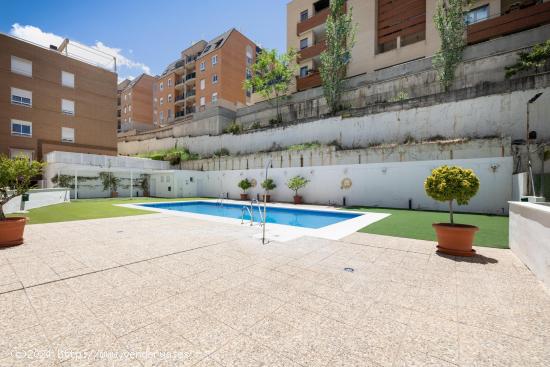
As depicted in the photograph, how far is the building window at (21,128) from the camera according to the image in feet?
72.0

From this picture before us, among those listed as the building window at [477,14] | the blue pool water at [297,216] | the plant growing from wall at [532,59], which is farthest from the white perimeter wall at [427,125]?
the building window at [477,14]

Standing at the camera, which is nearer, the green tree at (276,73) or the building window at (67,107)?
the building window at (67,107)

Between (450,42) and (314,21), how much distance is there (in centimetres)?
1507

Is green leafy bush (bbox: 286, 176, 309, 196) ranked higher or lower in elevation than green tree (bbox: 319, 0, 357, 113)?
lower

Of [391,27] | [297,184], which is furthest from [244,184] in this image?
[391,27]

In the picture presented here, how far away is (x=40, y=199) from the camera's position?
15.8m

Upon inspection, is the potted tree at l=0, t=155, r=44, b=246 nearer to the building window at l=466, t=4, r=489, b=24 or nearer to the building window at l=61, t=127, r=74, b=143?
the building window at l=61, t=127, r=74, b=143

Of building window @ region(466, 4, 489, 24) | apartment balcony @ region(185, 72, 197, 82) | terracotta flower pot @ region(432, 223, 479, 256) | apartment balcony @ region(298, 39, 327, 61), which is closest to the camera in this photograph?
terracotta flower pot @ region(432, 223, 479, 256)

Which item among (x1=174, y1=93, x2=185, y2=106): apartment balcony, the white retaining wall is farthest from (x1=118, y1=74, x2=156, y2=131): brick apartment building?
the white retaining wall

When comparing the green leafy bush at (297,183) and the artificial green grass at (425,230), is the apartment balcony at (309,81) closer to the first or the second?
the green leafy bush at (297,183)

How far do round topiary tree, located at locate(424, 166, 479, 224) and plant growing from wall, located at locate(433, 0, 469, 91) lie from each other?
16.6 m

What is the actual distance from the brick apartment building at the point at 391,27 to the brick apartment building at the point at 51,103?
77.3 ft

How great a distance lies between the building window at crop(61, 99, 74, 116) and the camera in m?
24.9

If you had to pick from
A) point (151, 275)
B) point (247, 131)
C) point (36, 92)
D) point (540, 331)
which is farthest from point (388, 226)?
point (36, 92)
